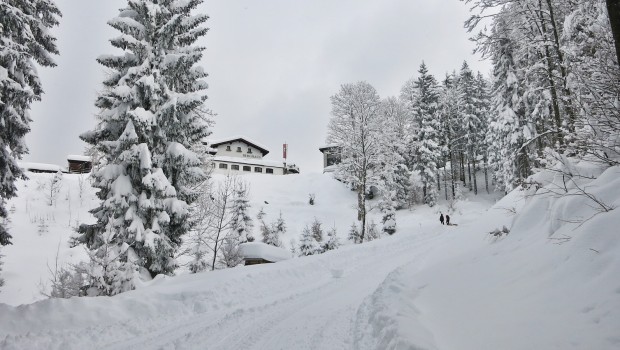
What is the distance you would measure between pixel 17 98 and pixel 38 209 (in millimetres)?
25078

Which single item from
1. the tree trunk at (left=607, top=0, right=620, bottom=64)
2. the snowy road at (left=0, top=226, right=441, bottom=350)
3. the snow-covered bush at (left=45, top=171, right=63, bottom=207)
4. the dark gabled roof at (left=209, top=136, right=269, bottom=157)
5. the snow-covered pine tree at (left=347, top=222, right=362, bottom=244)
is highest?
the dark gabled roof at (left=209, top=136, right=269, bottom=157)

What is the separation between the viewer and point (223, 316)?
7570mm

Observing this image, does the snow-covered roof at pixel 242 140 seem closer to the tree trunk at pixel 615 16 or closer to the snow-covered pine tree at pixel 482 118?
the snow-covered pine tree at pixel 482 118

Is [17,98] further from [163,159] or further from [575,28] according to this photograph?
[575,28]

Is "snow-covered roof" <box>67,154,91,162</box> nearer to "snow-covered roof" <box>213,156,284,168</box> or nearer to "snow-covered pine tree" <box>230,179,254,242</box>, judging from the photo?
"snow-covered roof" <box>213,156,284,168</box>

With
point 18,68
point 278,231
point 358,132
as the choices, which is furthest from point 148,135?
point 358,132

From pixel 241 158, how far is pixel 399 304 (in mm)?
54803

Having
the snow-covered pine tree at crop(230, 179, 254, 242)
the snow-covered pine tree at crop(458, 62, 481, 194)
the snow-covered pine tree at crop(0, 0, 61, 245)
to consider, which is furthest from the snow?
the snow-covered pine tree at crop(0, 0, 61, 245)

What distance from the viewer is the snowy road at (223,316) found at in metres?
5.88

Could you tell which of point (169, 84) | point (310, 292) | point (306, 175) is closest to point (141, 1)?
point (169, 84)

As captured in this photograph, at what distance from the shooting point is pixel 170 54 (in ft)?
41.5

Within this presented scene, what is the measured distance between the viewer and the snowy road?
5.88 metres

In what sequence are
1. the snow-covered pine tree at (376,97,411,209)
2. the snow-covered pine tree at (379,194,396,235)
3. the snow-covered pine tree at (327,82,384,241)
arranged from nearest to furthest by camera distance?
the snow-covered pine tree at (379,194,396,235) < the snow-covered pine tree at (327,82,384,241) < the snow-covered pine tree at (376,97,411,209)

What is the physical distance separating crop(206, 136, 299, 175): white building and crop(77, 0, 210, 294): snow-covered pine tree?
42488 millimetres
